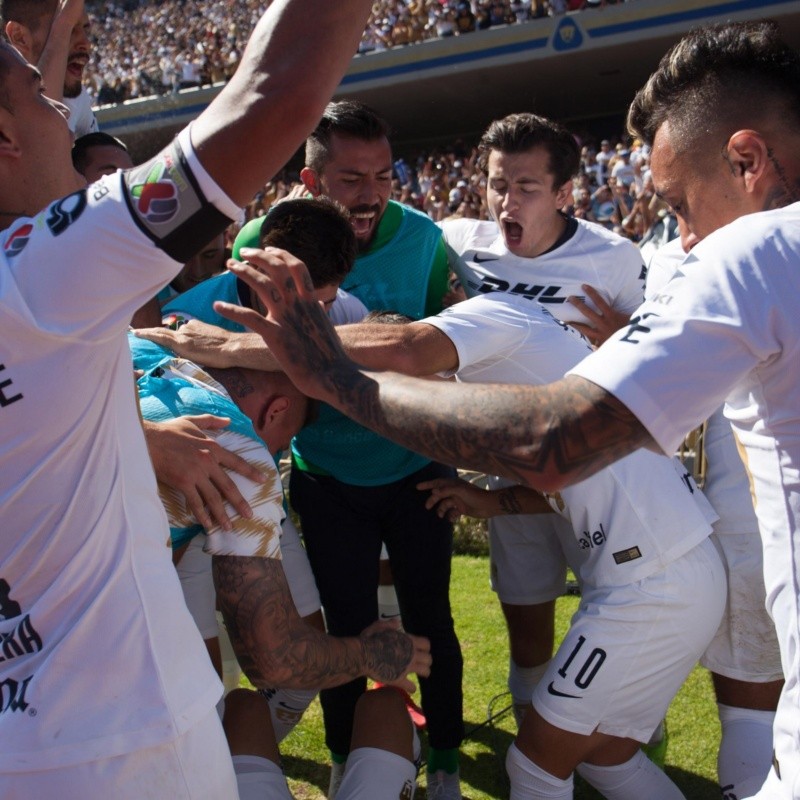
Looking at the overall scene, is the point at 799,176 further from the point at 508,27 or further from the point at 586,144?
the point at 508,27

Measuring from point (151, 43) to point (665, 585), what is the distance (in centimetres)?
3295

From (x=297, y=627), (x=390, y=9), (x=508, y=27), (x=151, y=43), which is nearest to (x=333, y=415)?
(x=297, y=627)

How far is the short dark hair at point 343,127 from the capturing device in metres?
4.00

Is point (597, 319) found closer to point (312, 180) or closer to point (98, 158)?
point (312, 180)

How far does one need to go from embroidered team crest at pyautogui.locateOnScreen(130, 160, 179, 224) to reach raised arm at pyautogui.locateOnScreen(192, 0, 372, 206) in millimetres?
69

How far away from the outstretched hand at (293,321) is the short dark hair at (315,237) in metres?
1.02

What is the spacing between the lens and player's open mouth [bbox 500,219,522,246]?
4020 millimetres

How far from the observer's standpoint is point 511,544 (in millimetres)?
4008

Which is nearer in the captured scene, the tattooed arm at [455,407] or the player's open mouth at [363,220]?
the tattooed arm at [455,407]

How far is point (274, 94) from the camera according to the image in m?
1.48

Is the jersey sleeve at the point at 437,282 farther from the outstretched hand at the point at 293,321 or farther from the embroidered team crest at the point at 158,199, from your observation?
the embroidered team crest at the point at 158,199

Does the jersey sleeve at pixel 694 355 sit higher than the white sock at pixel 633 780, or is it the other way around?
the jersey sleeve at pixel 694 355

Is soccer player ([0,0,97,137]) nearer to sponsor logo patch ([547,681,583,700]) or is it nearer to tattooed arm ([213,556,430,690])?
tattooed arm ([213,556,430,690])

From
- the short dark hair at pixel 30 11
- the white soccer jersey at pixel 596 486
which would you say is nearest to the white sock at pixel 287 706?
the white soccer jersey at pixel 596 486
